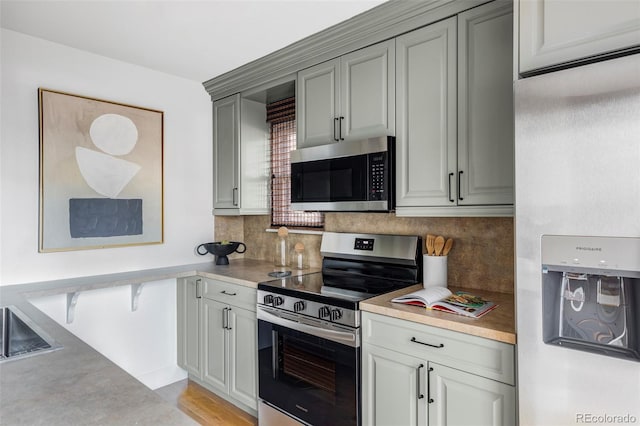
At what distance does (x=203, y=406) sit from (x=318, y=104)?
2151mm

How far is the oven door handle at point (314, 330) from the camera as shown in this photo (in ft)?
6.07

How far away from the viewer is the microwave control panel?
2.06 metres

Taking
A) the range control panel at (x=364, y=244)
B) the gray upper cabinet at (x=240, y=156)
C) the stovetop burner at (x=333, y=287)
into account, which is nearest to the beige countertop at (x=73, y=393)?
the stovetop burner at (x=333, y=287)

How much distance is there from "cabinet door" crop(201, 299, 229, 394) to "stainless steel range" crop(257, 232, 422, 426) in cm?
40

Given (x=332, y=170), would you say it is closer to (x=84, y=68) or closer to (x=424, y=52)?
(x=424, y=52)

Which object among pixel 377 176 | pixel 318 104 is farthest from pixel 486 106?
pixel 318 104

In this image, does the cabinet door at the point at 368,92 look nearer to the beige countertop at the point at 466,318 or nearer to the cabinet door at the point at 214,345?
the beige countertop at the point at 466,318

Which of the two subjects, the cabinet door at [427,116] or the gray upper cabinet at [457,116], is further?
the cabinet door at [427,116]

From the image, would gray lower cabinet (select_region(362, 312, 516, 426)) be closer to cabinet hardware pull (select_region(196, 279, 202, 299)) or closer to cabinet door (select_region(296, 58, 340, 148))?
cabinet door (select_region(296, 58, 340, 148))

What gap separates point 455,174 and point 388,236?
0.65m

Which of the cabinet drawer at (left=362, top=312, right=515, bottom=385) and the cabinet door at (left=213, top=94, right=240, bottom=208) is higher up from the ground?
the cabinet door at (left=213, top=94, right=240, bottom=208)

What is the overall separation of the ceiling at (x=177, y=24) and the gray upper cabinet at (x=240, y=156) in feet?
1.52

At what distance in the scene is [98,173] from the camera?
2.63 m

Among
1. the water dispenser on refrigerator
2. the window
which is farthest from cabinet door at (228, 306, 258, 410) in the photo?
the water dispenser on refrigerator
